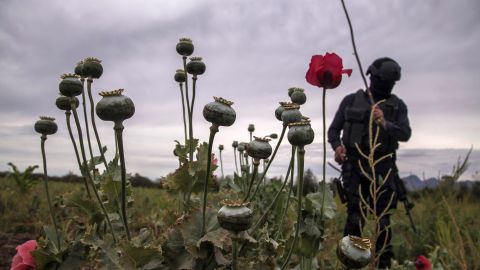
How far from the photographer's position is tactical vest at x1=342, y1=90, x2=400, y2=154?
4074 mm

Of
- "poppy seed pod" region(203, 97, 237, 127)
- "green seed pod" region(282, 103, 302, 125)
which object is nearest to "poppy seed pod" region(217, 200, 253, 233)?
"poppy seed pod" region(203, 97, 237, 127)

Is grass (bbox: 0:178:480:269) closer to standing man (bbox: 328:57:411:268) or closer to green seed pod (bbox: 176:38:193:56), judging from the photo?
standing man (bbox: 328:57:411:268)

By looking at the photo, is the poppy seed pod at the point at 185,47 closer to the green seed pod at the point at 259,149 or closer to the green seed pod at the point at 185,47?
the green seed pod at the point at 185,47

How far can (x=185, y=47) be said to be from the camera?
54.1 inches

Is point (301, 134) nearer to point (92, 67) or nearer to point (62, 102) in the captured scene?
point (92, 67)

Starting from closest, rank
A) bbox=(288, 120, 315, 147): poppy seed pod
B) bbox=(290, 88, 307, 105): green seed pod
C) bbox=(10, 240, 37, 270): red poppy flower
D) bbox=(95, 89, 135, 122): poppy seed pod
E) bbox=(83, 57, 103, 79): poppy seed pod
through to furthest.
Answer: bbox=(95, 89, 135, 122): poppy seed pod → bbox=(288, 120, 315, 147): poppy seed pod → bbox=(83, 57, 103, 79): poppy seed pod → bbox=(290, 88, 307, 105): green seed pod → bbox=(10, 240, 37, 270): red poppy flower

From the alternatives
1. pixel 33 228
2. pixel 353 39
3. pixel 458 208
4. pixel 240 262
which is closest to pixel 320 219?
pixel 240 262

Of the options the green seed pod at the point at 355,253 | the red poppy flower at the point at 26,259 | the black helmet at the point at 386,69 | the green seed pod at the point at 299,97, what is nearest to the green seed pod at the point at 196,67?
the green seed pod at the point at 299,97

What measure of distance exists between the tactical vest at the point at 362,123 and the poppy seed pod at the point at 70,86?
10.9 feet

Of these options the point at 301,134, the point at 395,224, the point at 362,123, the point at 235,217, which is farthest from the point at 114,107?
the point at 395,224

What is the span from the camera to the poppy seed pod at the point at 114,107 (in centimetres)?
83

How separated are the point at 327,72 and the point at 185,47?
475 millimetres

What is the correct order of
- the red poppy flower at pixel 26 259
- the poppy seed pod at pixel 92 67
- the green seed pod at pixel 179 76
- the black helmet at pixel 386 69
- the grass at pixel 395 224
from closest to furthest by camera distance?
1. the poppy seed pod at pixel 92 67
2. the red poppy flower at pixel 26 259
3. the green seed pod at pixel 179 76
4. the grass at pixel 395 224
5. the black helmet at pixel 386 69

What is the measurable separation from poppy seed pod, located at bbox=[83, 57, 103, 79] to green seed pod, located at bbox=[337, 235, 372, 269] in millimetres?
800
